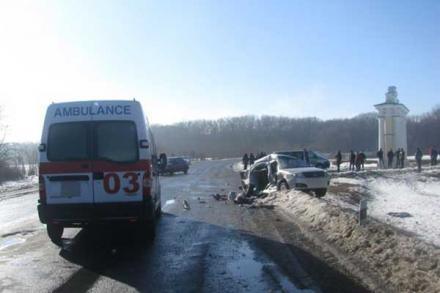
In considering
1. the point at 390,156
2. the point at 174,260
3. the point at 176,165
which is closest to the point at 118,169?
the point at 174,260

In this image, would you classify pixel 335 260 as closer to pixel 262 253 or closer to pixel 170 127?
pixel 262 253

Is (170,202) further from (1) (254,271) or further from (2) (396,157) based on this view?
(2) (396,157)

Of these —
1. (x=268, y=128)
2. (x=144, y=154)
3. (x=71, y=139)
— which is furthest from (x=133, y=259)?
(x=268, y=128)

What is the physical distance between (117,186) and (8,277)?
8.33 ft

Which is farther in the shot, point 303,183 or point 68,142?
point 303,183

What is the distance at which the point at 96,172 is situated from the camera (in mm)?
9828

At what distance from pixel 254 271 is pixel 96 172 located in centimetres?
349

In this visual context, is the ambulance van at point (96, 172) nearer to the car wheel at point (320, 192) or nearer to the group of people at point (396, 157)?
the car wheel at point (320, 192)

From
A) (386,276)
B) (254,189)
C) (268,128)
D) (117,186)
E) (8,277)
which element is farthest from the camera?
(268,128)

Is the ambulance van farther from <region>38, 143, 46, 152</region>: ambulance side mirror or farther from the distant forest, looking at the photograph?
the distant forest

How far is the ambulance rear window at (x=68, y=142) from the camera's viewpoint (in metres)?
9.91

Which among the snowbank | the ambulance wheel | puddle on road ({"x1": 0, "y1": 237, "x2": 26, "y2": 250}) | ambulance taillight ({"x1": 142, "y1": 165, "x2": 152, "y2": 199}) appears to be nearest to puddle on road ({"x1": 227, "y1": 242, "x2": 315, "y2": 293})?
the snowbank

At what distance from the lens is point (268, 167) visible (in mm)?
22375

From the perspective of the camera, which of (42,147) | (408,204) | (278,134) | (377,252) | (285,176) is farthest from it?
(278,134)
